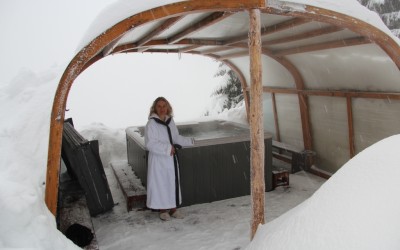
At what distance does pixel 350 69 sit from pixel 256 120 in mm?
3473

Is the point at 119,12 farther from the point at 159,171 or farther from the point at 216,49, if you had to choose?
the point at 216,49

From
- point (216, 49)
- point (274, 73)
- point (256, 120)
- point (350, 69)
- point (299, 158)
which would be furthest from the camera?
point (274, 73)

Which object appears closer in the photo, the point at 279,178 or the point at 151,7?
the point at 151,7

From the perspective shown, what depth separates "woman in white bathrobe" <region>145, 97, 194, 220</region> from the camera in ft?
17.4

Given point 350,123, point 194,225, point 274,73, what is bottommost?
point 194,225

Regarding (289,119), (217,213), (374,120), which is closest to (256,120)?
(217,213)

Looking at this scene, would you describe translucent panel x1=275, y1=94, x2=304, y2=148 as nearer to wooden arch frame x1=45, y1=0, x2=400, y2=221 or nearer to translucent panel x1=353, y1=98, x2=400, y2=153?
translucent panel x1=353, y1=98, x2=400, y2=153

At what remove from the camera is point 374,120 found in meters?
6.38

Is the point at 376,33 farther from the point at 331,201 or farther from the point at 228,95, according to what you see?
the point at 228,95

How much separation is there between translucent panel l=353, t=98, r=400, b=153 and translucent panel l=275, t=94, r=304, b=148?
5.79ft

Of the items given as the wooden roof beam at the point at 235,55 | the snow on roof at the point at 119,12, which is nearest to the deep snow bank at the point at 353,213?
the snow on roof at the point at 119,12

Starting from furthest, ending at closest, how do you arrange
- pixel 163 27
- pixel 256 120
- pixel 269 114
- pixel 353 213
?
pixel 269 114, pixel 163 27, pixel 256 120, pixel 353 213

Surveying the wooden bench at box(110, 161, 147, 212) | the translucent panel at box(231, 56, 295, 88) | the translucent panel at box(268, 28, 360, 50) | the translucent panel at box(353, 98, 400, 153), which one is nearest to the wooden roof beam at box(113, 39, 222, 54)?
the translucent panel at box(268, 28, 360, 50)

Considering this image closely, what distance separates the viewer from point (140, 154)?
657 cm
